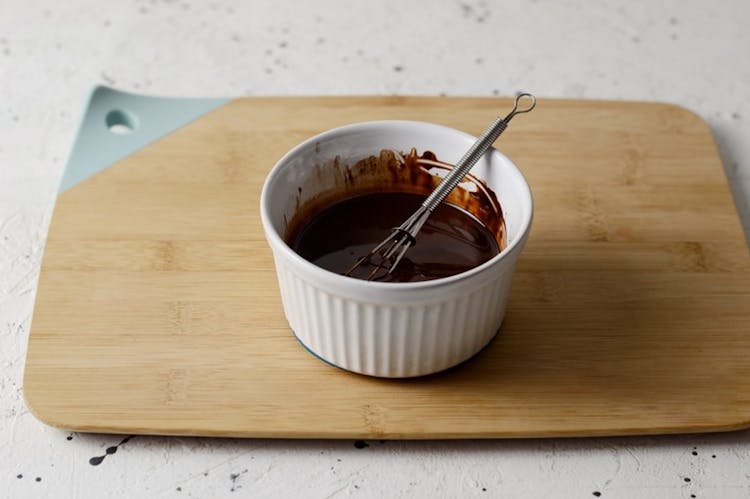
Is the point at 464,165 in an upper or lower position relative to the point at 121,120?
upper

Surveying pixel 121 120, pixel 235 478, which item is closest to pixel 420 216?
pixel 235 478

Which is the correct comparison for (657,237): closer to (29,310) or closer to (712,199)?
(712,199)

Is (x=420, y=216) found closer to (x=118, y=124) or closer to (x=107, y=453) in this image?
(x=107, y=453)

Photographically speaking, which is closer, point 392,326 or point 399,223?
point 392,326

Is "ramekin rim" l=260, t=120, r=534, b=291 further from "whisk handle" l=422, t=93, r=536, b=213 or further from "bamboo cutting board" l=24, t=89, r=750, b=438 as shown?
"bamboo cutting board" l=24, t=89, r=750, b=438

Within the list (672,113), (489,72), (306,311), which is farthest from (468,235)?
(489,72)

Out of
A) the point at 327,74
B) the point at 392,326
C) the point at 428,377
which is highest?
the point at 392,326

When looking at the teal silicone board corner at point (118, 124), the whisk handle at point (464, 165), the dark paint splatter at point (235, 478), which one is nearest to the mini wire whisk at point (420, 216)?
the whisk handle at point (464, 165)
